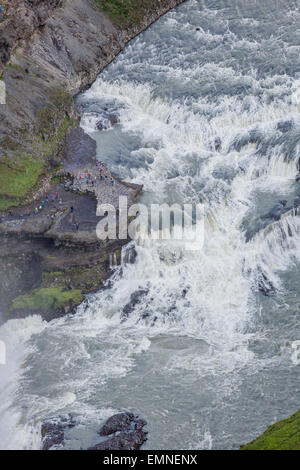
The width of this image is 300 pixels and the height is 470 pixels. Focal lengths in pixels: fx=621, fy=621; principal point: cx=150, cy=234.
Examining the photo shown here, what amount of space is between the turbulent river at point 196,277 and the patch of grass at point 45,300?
35.9 inches

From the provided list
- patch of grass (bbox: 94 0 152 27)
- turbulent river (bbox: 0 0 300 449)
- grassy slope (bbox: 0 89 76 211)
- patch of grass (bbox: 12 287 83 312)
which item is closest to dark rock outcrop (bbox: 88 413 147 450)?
turbulent river (bbox: 0 0 300 449)

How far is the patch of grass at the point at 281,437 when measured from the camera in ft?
104

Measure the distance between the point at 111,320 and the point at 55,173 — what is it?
18.3 m

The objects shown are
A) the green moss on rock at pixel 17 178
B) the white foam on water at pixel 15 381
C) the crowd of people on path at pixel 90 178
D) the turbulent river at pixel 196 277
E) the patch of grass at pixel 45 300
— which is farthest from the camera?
A: the crowd of people on path at pixel 90 178

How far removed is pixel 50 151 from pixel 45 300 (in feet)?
63.2

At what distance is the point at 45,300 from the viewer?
50.0 metres

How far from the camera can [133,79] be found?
73375mm

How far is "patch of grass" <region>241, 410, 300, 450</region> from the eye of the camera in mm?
31608

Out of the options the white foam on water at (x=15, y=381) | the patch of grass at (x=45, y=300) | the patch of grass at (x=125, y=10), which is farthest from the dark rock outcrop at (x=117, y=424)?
the patch of grass at (x=125, y=10)

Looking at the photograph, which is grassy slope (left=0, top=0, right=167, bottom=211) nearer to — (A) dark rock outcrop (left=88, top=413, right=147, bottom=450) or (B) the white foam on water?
(B) the white foam on water

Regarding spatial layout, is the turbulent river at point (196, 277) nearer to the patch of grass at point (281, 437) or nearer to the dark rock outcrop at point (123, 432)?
the dark rock outcrop at point (123, 432)

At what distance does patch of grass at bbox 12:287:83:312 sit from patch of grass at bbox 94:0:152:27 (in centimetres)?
4466
